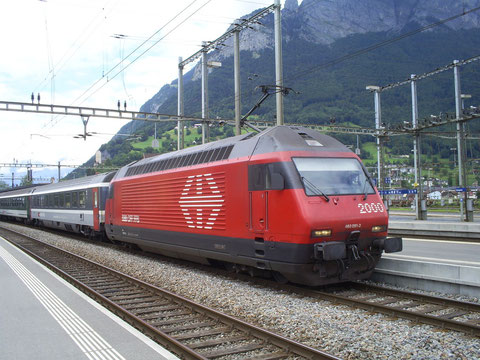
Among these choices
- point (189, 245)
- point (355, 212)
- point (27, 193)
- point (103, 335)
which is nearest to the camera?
point (103, 335)

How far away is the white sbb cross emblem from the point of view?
1097cm

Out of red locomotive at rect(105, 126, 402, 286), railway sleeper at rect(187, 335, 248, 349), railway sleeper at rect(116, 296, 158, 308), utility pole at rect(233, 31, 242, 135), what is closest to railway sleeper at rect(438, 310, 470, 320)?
red locomotive at rect(105, 126, 402, 286)

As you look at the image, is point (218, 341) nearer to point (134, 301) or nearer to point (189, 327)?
point (189, 327)

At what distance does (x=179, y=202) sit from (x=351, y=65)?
94.2m

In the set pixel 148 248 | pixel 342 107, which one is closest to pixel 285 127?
pixel 148 248

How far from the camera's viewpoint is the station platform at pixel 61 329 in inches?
215

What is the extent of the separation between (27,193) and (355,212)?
35.9 metres

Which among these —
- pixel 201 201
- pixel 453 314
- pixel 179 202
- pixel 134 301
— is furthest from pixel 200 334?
pixel 179 202

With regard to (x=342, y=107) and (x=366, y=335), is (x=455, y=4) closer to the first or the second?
(x=342, y=107)

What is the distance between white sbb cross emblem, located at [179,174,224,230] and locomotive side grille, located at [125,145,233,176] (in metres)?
0.49

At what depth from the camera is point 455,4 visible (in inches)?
5492

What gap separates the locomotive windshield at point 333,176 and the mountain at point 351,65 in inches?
971

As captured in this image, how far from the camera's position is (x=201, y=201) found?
11617mm

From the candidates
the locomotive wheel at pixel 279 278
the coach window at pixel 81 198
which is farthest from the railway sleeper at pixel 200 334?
the coach window at pixel 81 198
